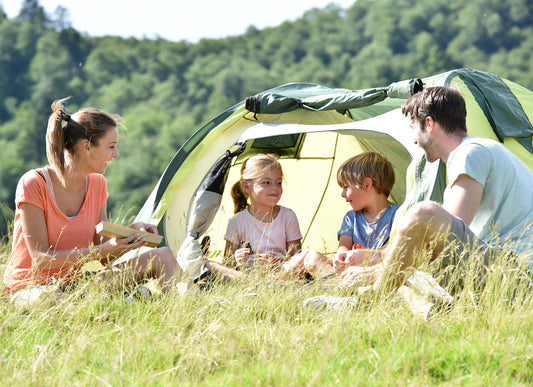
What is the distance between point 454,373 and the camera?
241 centimetres

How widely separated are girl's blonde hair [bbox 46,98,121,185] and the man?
5.12ft

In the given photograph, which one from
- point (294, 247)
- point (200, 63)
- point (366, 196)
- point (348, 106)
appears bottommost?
point (294, 247)

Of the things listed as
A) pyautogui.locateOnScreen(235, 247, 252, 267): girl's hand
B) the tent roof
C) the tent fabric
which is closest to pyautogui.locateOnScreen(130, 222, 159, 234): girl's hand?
pyautogui.locateOnScreen(235, 247, 252, 267): girl's hand

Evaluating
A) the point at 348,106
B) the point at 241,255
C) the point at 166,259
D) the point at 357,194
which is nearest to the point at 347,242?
the point at 357,194

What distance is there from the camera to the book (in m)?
3.43

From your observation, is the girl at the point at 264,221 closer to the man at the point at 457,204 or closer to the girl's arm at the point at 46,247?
the girl's arm at the point at 46,247

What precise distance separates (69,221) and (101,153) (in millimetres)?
402

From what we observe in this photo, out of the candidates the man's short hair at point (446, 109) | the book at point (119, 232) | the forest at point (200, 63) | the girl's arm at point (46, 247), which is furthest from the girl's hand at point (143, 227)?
the forest at point (200, 63)

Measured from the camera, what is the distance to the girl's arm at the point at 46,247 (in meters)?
3.40

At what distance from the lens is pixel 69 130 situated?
146 inches

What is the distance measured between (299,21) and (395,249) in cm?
5135

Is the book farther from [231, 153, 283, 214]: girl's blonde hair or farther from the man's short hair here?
the man's short hair

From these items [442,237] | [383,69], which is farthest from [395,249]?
[383,69]

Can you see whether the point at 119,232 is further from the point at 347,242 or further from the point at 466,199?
the point at 466,199
